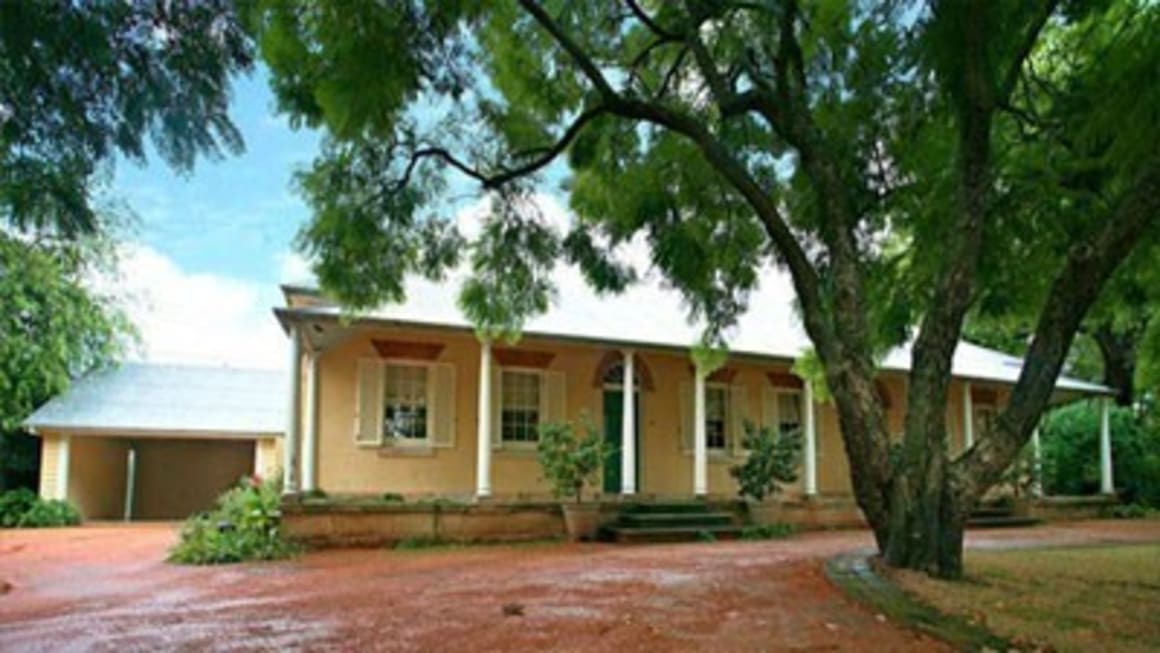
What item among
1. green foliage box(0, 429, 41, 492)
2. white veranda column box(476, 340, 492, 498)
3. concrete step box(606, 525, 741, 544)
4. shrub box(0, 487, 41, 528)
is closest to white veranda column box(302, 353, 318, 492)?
white veranda column box(476, 340, 492, 498)

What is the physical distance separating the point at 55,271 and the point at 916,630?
22.5 metres

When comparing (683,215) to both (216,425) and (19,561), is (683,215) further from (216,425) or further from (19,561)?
(216,425)

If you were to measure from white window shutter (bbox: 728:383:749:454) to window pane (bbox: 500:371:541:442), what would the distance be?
397cm

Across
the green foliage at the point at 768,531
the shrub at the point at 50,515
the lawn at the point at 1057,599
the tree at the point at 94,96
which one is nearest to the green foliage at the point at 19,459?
the shrub at the point at 50,515

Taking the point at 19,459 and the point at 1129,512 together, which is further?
the point at 19,459

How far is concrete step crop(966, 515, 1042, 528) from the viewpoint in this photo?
17.0m

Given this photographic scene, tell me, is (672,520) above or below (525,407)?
below

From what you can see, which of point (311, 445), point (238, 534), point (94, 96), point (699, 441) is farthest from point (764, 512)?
point (94, 96)

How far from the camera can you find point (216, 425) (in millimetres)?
22781

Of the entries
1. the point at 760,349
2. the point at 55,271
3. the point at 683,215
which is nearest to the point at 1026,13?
the point at 683,215

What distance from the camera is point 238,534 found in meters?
12.0

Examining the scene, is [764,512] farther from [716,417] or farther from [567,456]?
[567,456]

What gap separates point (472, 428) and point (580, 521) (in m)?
2.83

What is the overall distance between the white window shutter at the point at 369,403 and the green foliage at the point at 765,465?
19.4 feet
